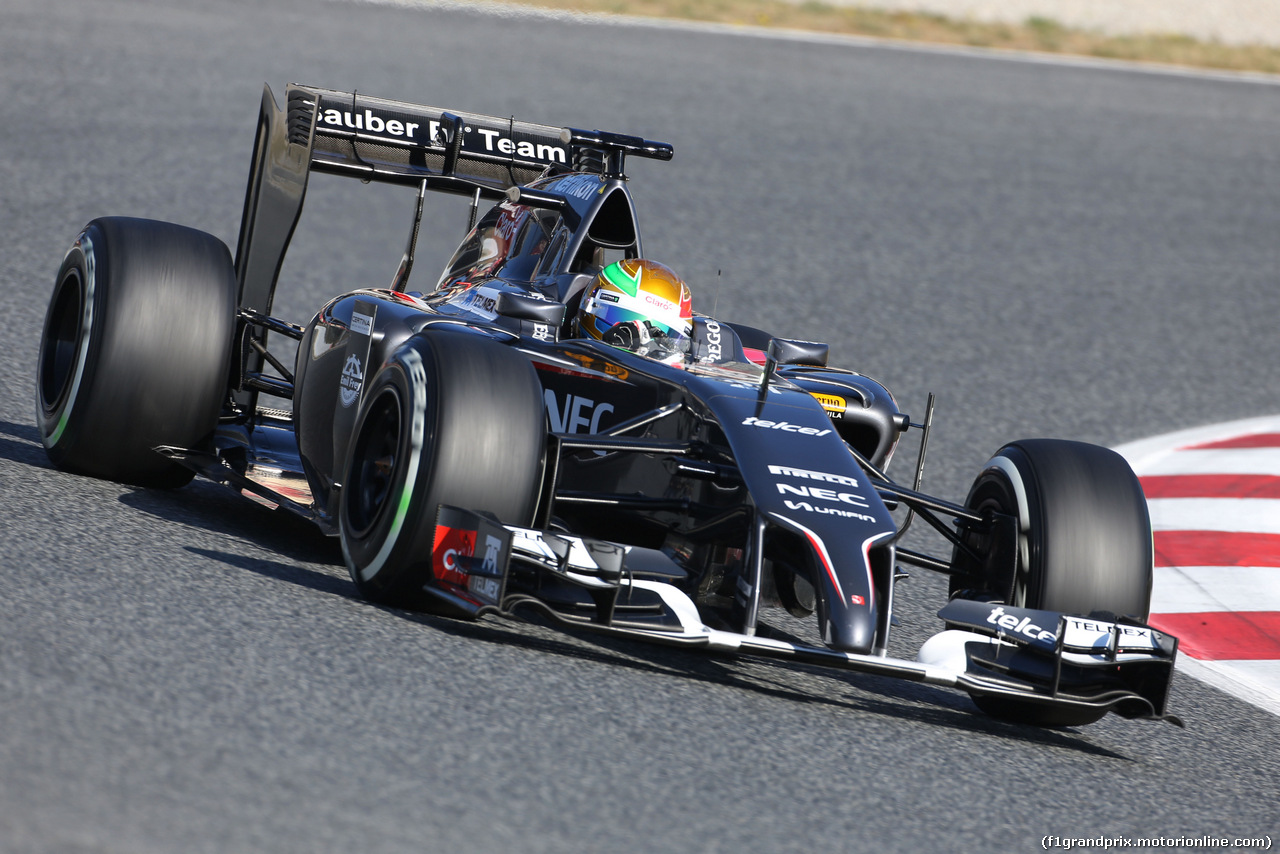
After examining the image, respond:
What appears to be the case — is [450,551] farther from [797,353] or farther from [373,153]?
[373,153]

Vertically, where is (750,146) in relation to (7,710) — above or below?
above

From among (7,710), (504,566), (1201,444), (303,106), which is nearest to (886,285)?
(1201,444)

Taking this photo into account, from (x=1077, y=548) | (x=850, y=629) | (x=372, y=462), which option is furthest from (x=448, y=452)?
(x=1077, y=548)

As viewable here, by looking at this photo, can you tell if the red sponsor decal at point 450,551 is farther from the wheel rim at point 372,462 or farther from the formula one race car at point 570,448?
the wheel rim at point 372,462

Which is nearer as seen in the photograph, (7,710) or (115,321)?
(7,710)

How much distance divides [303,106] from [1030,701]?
12.3 feet

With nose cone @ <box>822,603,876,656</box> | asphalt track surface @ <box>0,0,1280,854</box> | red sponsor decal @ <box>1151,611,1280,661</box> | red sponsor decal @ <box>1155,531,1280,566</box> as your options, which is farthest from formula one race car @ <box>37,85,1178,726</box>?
red sponsor decal @ <box>1155,531,1280,566</box>

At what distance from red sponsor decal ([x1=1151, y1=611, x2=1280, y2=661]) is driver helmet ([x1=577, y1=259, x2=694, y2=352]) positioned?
7.59 feet

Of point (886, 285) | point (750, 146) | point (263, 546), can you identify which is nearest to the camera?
point (263, 546)

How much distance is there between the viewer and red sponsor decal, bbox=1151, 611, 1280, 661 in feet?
20.7

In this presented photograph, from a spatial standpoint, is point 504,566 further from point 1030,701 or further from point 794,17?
point 794,17

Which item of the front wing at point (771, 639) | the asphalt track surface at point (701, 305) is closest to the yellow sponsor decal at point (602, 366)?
the asphalt track surface at point (701, 305)

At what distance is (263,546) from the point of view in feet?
18.3

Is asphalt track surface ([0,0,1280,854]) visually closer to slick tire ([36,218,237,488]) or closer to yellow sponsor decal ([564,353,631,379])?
slick tire ([36,218,237,488])
